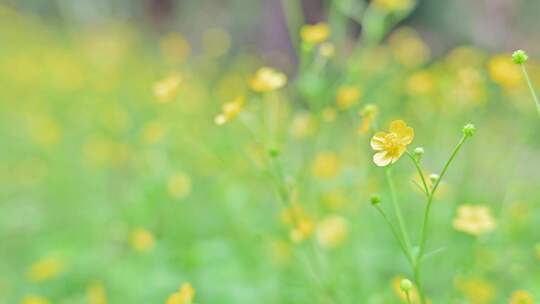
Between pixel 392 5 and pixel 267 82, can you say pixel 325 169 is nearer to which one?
pixel 392 5

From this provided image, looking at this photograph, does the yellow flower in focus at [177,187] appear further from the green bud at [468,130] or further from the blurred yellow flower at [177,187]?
the green bud at [468,130]

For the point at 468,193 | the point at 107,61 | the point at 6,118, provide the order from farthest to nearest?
the point at 107,61 < the point at 6,118 < the point at 468,193

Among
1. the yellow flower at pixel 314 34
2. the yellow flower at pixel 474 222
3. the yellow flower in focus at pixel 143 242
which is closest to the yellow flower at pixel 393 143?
the yellow flower at pixel 474 222

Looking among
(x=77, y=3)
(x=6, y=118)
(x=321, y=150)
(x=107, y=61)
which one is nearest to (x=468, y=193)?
(x=321, y=150)

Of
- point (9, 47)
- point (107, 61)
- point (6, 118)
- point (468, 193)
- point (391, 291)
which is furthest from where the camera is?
point (9, 47)

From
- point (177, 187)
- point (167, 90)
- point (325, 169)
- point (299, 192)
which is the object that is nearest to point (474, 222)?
point (299, 192)

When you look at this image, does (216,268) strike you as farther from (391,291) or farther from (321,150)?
(321,150)

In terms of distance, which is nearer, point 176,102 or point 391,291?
point 391,291

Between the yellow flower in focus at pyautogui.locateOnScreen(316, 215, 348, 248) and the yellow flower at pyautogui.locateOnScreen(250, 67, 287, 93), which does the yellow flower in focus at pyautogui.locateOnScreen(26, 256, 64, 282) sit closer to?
the yellow flower in focus at pyautogui.locateOnScreen(316, 215, 348, 248)
